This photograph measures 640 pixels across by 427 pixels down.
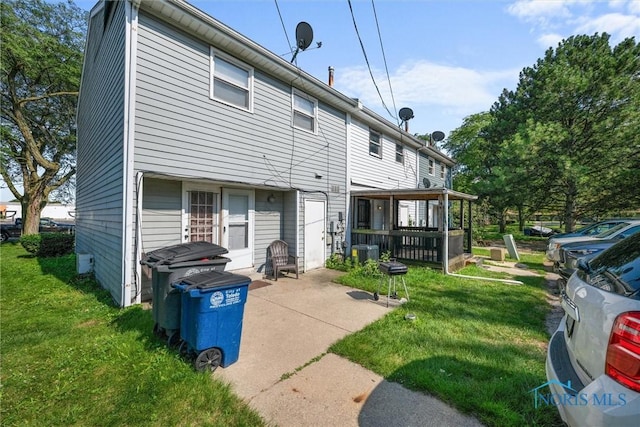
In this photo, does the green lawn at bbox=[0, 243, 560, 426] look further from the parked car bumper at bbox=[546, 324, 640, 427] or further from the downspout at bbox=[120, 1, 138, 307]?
the parked car bumper at bbox=[546, 324, 640, 427]

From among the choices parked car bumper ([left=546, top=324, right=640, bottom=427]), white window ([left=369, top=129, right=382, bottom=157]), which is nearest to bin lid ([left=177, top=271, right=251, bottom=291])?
parked car bumper ([left=546, top=324, right=640, bottom=427])

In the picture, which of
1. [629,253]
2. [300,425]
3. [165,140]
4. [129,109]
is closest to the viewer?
[629,253]

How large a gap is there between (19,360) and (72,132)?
2065 centimetres

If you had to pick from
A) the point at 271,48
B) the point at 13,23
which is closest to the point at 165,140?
the point at 271,48

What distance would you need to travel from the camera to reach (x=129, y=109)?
477cm

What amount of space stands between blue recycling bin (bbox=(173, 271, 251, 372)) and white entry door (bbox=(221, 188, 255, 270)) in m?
3.54

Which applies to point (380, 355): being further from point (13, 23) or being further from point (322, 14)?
point (13, 23)

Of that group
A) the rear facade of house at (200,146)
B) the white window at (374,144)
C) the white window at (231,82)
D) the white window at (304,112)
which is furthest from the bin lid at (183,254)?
the white window at (374,144)

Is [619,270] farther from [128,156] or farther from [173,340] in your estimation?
[128,156]

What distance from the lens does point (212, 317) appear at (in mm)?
2930

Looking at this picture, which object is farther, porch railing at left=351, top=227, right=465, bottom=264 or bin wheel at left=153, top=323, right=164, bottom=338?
porch railing at left=351, top=227, right=465, bottom=264

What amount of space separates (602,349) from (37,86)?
24.2 meters

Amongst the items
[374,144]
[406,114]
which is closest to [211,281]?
[374,144]

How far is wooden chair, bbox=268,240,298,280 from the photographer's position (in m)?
7.18
